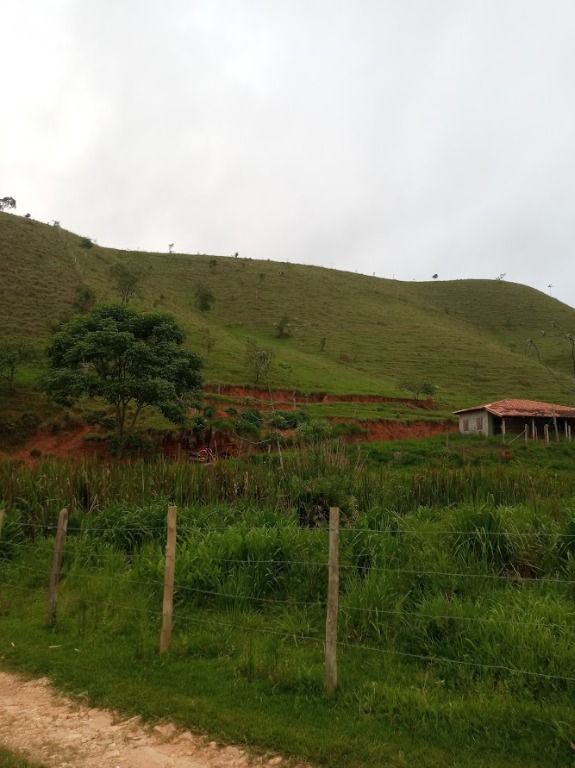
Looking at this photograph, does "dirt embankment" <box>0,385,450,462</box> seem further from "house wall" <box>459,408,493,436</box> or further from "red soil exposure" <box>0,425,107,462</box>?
→ "house wall" <box>459,408,493,436</box>

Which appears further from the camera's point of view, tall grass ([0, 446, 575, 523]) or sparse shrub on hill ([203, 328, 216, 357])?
sparse shrub on hill ([203, 328, 216, 357])

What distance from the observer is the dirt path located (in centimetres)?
387

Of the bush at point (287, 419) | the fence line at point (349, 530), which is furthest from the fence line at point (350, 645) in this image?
the bush at point (287, 419)

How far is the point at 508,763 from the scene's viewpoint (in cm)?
378

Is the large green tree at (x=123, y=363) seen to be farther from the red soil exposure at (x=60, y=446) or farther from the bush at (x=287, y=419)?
the bush at (x=287, y=419)

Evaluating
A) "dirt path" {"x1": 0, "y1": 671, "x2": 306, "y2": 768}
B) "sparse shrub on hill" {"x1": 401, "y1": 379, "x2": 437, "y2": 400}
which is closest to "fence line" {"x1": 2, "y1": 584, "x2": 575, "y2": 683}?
"dirt path" {"x1": 0, "y1": 671, "x2": 306, "y2": 768}

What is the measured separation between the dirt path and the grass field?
191mm

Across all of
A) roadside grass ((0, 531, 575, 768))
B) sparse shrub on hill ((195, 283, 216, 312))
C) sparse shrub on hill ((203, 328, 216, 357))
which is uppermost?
sparse shrub on hill ((195, 283, 216, 312))

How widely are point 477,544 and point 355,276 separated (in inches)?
3300

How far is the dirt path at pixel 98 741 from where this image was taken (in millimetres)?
3871

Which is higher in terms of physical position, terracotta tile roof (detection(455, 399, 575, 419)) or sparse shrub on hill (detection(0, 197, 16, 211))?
sparse shrub on hill (detection(0, 197, 16, 211))

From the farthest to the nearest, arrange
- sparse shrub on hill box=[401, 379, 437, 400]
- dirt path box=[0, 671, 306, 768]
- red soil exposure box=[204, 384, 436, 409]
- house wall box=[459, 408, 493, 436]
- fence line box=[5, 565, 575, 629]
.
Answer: sparse shrub on hill box=[401, 379, 437, 400] < red soil exposure box=[204, 384, 436, 409] < house wall box=[459, 408, 493, 436] < fence line box=[5, 565, 575, 629] < dirt path box=[0, 671, 306, 768]

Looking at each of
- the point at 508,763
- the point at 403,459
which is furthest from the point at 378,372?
the point at 508,763

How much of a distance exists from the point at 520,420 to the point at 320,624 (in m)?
29.1
